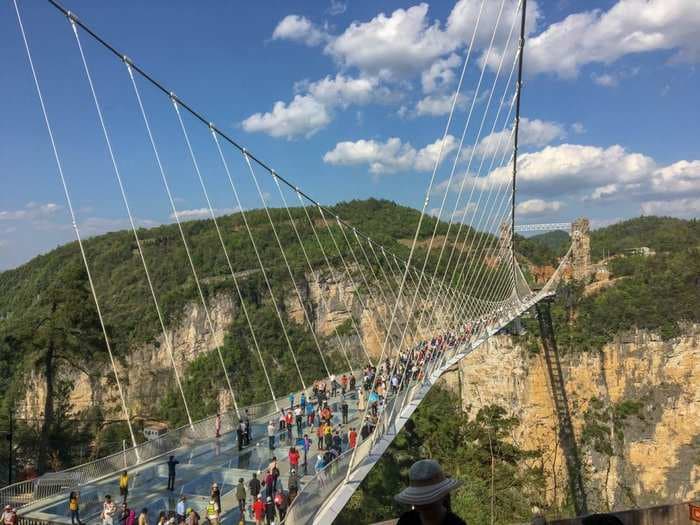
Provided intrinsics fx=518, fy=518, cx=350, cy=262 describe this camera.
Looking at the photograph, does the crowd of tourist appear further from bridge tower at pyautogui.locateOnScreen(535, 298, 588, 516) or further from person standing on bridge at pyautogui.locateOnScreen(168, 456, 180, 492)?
bridge tower at pyautogui.locateOnScreen(535, 298, 588, 516)

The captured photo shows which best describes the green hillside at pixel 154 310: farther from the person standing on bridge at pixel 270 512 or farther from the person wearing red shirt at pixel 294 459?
the person standing on bridge at pixel 270 512

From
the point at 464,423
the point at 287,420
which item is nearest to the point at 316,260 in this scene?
the point at 464,423

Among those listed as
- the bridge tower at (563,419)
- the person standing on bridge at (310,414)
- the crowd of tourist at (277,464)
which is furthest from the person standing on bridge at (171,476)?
the bridge tower at (563,419)

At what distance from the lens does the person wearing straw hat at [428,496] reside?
185 cm

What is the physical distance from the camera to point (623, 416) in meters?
26.6

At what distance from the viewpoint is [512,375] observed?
31281 millimetres

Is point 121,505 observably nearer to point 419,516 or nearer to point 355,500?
point 419,516

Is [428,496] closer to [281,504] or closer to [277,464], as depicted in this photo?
[281,504]

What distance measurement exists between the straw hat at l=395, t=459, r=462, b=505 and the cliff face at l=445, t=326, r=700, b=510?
28735 millimetres

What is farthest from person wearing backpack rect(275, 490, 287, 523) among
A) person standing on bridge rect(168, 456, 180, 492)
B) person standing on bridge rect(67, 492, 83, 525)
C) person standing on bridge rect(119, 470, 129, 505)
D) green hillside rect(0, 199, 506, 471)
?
green hillside rect(0, 199, 506, 471)

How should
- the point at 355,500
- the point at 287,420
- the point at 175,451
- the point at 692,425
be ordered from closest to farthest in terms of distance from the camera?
the point at 175,451, the point at 287,420, the point at 355,500, the point at 692,425

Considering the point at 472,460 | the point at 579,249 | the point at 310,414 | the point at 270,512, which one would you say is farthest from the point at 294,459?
the point at 579,249

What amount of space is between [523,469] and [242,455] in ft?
75.2

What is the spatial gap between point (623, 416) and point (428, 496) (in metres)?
29.2
